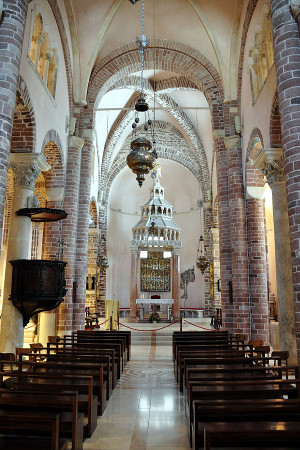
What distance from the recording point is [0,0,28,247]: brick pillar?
5816 millimetres

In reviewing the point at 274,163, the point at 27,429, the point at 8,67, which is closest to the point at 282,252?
the point at 274,163

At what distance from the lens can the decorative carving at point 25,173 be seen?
8.62 m

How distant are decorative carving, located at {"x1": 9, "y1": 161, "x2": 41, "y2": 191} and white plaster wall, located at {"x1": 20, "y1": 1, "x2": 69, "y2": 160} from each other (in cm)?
53

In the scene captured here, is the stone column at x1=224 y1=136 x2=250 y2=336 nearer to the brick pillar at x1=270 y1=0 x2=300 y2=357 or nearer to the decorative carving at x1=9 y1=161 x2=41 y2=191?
the brick pillar at x1=270 y1=0 x2=300 y2=357

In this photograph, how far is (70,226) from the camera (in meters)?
11.5

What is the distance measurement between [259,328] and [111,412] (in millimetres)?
6631

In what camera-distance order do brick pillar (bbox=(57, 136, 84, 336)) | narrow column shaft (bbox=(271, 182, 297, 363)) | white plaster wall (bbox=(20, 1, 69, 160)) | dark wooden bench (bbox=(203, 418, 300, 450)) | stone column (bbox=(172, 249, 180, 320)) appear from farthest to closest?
stone column (bbox=(172, 249, 180, 320))
brick pillar (bbox=(57, 136, 84, 336))
white plaster wall (bbox=(20, 1, 69, 160))
narrow column shaft (bbox=(271, 182, 297, 363))
dark wooden bench (bbox=(203, 418, 300, 450))

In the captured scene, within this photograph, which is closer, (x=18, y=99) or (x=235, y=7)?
(x=18, y=99)

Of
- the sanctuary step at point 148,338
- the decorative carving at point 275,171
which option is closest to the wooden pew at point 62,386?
the decorative carving at point 275,171

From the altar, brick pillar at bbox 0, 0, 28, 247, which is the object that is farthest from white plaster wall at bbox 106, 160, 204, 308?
brick pillar at bbox 0, 0, 28, 247

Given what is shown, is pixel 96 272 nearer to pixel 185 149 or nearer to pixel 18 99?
pixel 185 149

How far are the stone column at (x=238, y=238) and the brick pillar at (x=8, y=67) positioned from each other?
24.9 ft

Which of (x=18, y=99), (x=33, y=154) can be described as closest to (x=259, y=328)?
(x=33, y=154)

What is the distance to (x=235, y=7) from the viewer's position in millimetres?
11688
